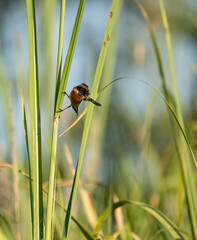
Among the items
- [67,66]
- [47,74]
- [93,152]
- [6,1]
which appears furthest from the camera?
[6,1]

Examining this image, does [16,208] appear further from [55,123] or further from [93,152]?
[93,152]

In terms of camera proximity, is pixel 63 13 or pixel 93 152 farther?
pixel 93 152

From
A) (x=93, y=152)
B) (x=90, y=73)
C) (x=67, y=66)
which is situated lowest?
(x=67, y=66)

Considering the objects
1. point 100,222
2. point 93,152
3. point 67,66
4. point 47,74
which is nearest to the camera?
point 67,66

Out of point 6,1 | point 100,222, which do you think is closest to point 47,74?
point 100,222

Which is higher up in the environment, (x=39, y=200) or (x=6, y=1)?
(x=6, y=1)

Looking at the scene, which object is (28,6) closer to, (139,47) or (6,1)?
(139,47)

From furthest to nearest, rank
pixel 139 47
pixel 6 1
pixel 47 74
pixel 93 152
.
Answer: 1. pixel 6 1
2. pixel 139 47
3. pixel 93 152
4. pixel 47 74

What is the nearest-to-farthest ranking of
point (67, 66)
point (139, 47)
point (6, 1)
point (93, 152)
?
point (67, 66)
point (93, 152)
point (139, 47)
point (6, 1)

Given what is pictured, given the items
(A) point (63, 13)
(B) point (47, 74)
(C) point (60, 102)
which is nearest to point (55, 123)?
(C) point (60, 102)
